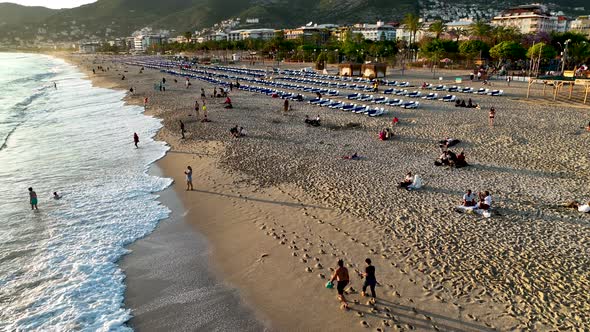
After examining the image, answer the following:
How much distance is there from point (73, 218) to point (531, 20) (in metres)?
117

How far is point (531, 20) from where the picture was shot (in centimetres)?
9762

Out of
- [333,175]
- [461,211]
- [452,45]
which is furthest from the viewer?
[452,45]

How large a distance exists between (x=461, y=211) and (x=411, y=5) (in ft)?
582

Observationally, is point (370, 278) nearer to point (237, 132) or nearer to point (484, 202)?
point (484, 202)

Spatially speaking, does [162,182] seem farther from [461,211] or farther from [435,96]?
[435,96]

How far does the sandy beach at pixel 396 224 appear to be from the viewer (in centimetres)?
679

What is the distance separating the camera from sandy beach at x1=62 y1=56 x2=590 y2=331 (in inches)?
267

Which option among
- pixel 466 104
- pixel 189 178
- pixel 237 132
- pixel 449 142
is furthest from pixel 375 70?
pixel 189 178

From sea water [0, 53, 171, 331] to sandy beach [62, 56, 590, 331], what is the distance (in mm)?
841

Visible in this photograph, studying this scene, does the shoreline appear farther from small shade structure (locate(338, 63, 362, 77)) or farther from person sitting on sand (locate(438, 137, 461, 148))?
small shade structure (locate(338, 63, 362, 77))

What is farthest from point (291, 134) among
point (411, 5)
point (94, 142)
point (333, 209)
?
point (411, 5)

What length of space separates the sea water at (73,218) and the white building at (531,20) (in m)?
107

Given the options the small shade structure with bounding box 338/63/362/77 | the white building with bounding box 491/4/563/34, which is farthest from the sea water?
the white building with bounding box 491/4/563/34

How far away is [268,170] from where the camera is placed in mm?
14281
